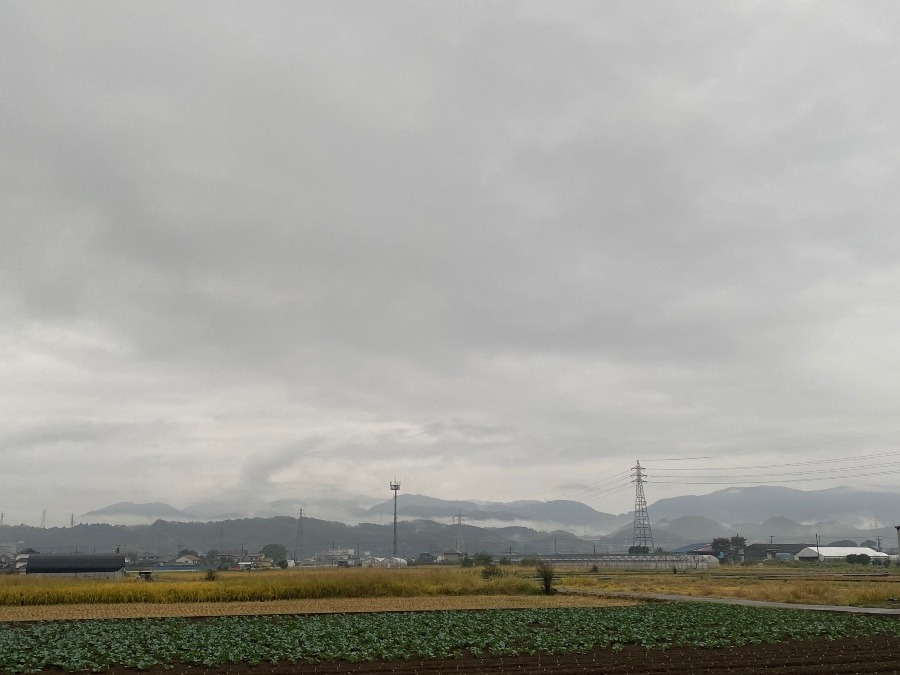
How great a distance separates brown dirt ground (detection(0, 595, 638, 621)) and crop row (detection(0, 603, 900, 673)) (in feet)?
15.2

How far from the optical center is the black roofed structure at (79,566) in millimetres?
99775

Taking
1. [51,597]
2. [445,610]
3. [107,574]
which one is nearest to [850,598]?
[445,610]

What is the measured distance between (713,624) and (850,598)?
1783cm

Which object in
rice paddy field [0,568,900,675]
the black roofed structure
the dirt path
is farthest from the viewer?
the black roofed structure

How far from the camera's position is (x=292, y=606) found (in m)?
53.0

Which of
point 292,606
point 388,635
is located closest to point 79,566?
point 292,606

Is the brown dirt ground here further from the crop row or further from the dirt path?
the crop row

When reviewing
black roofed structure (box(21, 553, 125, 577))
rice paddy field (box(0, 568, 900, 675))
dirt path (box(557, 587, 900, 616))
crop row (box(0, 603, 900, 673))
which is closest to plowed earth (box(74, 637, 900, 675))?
rice paddy field (box(0, 568, 900, 675))

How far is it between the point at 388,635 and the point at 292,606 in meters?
20.4

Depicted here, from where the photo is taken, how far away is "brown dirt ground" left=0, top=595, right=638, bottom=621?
1842 inches

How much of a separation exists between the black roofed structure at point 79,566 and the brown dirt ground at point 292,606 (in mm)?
49051

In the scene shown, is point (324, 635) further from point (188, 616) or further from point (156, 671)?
point (188, 616)

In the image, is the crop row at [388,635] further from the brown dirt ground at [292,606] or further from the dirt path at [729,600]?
the brown dirt ground at [292,606]

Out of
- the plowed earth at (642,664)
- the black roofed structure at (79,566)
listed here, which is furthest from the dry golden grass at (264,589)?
the plowed earth at (642,664)
